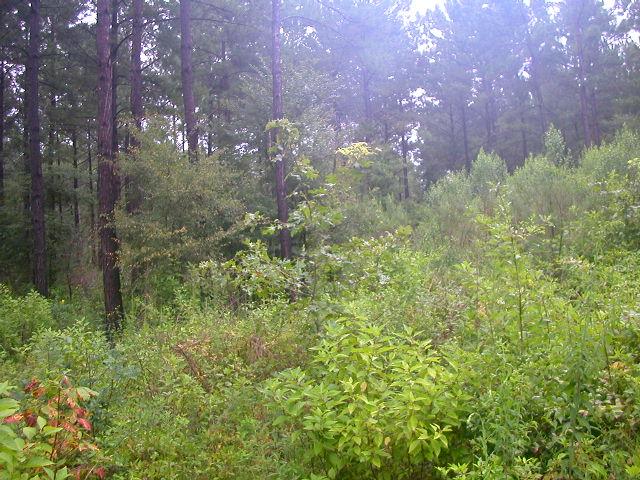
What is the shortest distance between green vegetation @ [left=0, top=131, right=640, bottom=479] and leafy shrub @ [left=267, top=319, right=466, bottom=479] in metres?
0.01

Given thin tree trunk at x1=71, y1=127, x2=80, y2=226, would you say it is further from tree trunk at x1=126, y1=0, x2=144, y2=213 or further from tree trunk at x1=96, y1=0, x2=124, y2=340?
tree trunk at x1=96, y1=0, x2=124, y2=340

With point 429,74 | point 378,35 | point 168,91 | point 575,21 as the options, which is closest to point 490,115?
point 429,74

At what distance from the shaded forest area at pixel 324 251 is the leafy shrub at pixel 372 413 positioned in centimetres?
2

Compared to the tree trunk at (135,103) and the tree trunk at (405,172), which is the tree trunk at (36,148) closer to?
the tree trunk at (135,103)

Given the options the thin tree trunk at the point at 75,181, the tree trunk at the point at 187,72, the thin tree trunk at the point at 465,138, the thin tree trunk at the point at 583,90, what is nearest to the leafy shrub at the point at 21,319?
the tree trunk at the point at 187,72

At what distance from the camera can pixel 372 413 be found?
3.42 meters

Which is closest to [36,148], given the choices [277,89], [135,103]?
[135,103]

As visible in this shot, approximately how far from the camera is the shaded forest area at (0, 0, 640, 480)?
3619 mm

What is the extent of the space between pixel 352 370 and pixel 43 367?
10.3ft

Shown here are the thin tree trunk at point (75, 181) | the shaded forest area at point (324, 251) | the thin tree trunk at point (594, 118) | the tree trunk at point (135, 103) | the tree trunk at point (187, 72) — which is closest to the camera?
the shaded forest area at point (324, 251)

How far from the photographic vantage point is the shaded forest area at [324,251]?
11.9ft

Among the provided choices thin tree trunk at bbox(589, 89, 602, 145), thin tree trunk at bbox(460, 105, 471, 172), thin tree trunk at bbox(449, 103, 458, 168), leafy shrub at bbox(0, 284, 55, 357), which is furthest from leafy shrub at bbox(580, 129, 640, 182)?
thin tree trunk at bbox(449, 103, 458, 168)

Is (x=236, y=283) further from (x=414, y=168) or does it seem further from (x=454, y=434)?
(x=414, y=168)

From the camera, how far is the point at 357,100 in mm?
33281
